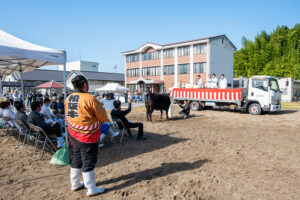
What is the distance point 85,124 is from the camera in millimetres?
2949

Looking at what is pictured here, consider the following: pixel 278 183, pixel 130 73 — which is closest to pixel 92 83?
pixel 130 73

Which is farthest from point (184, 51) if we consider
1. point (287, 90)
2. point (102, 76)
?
point (102, 76)

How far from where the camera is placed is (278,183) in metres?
3.34

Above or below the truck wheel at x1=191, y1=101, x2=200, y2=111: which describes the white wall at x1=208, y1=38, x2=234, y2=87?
above

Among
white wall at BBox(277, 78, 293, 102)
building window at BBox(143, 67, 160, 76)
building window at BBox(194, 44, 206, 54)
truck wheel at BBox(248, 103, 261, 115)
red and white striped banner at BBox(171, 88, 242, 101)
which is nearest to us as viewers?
truck wheel at BBox(248, 103, 261, 115)

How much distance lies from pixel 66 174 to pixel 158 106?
6.50 metres

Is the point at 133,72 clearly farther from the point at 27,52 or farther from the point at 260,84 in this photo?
the point at 27,52

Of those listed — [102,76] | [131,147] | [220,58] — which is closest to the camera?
[131,147]

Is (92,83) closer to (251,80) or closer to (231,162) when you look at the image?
(251,80)

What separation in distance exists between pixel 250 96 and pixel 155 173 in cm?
1010

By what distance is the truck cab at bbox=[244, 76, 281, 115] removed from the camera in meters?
11.1

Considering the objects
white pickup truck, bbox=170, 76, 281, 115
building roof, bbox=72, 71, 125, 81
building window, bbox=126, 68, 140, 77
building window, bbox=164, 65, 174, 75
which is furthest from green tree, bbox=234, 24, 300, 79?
building roof, bbox=72, 71, 125, 81

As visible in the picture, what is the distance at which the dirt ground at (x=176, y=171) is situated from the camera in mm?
3100

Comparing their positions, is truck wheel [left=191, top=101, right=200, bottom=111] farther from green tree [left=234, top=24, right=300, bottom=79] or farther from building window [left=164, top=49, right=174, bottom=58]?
green tree [left=234, top=24, right=300, bottom=79]
